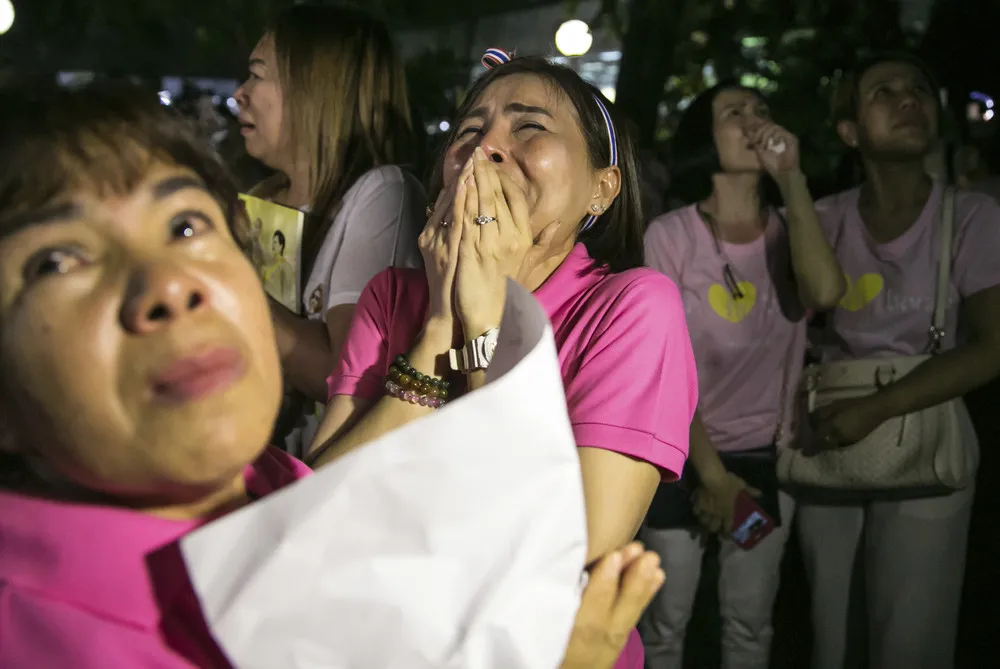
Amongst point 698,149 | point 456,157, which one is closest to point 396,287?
point 456,157

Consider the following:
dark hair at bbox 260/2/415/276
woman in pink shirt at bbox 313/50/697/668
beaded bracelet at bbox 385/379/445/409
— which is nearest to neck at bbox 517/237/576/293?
woman in pink shirt at bbox 313/50/697/668

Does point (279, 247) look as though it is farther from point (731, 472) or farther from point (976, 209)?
point (976, 209)

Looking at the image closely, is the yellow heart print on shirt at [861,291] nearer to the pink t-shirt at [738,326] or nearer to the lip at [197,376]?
the pink t-shirt at [738,326]

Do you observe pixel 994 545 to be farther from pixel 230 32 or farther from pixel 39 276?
pixel 230 32

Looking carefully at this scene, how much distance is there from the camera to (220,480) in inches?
32.7

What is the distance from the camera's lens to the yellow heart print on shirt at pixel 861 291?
2744 millimetres

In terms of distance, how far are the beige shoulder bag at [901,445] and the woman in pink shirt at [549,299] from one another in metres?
1.25

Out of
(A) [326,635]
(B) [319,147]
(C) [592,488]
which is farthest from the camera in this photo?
(B) [319,147]

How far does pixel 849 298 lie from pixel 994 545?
5.78 feet

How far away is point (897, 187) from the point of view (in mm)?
2820

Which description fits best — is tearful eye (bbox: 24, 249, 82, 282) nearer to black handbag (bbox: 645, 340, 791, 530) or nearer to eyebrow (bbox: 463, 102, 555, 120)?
eyebrow (bbox: 463, 102, 555, 120)

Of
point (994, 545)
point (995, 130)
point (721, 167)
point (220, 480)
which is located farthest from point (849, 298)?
point (220, 480)

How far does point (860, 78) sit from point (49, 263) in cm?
277

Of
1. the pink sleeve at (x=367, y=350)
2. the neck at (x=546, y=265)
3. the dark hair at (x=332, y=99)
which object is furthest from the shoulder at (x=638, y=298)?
the dark hair at (x=332, y=99)
